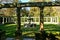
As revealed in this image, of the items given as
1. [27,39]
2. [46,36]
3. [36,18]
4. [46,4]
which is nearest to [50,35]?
[46,36]

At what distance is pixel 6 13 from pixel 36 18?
494 cm

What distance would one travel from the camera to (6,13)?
30.6 meters

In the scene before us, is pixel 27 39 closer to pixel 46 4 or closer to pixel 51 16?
pixel 46 4

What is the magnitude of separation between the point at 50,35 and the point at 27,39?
7.00ft

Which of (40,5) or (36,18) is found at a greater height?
(40,5)

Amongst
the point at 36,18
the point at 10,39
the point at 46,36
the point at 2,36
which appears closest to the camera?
the point at 46,36

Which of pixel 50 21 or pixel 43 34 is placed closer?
pixel 43 34

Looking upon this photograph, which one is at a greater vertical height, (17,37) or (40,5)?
(40,5)

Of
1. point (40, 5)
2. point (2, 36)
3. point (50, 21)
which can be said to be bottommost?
point (50, 21)

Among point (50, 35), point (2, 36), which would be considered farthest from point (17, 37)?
point (50, 35)

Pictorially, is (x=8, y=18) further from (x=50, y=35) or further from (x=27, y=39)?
(x=50, y=35)

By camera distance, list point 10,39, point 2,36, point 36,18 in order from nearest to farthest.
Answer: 1. point 2,36
2. point 10,39
3. point 36,18

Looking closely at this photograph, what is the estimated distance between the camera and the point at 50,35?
27.2 feet

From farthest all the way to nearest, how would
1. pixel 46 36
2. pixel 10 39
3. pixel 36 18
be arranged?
pixel 36 18
pixel 10 39
pixel 46 36
